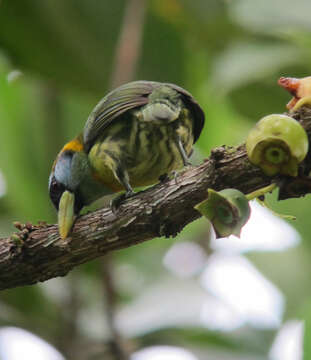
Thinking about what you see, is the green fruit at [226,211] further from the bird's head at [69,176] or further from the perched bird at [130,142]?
the bird's head at [69,176]

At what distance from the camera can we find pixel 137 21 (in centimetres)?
486

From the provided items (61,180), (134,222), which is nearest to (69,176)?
(61,180)

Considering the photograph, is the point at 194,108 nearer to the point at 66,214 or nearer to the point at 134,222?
the point at 66,214

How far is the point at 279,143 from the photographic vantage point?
1939 millimetres

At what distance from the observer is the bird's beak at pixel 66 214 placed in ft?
8.55

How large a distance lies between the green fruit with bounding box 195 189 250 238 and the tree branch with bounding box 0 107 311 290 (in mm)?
186

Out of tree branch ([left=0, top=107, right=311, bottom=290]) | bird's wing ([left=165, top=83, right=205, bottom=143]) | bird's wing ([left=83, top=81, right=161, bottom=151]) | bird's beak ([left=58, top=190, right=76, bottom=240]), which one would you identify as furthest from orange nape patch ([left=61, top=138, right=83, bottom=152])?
tree branch ([left=0, top=107, right=311, bottom=290])

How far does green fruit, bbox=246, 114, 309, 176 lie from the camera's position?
194 centimetres

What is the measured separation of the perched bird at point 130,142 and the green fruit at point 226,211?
98 cm

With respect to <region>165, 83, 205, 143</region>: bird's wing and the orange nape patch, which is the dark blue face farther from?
<region>165, 83, 205, 143</region>: bird's wing

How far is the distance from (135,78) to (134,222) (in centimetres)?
310

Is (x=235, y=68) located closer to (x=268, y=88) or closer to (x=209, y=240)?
(x=268, y=88)

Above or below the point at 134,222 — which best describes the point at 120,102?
above

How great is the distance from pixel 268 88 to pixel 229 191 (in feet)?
11.6
